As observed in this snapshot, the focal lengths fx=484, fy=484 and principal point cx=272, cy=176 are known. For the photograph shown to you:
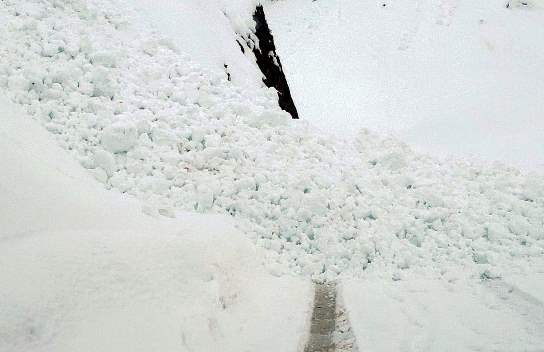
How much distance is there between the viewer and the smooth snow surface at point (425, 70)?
14430mm

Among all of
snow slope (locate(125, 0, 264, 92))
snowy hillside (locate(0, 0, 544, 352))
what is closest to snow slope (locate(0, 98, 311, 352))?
snowy hillside (locate(0, 0, 544, 352))

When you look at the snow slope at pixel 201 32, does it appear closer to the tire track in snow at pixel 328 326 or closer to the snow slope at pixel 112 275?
the snow slope at pixel 112 275

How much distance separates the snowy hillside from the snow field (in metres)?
0.03

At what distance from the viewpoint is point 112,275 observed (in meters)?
4.52

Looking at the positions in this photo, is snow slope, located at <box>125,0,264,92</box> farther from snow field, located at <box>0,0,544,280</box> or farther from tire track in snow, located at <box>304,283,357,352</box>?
tire track in snow, located at <box>304,283,357,352</box>

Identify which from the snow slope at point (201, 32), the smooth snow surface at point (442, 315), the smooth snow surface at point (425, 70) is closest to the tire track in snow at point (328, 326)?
the smooth snow surface at point (442, 315)

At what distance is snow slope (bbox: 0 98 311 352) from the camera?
155 inches

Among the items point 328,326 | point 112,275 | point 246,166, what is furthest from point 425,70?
point 112,275

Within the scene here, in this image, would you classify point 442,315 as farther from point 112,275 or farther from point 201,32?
point 201,32

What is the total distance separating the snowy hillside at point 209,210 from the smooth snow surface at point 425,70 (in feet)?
10.3

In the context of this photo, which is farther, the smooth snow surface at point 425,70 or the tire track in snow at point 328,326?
the smooth snow surface at point 425,70

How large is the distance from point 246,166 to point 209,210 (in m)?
1.10

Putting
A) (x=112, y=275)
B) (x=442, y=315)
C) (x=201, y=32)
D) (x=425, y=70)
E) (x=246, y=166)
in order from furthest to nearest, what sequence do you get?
(x=425, y=70) < (x=201, y=32) < (x=246, y=166) < (x=442, y=315) < (x=112, y=275)

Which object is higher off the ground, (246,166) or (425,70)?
(425,70)
